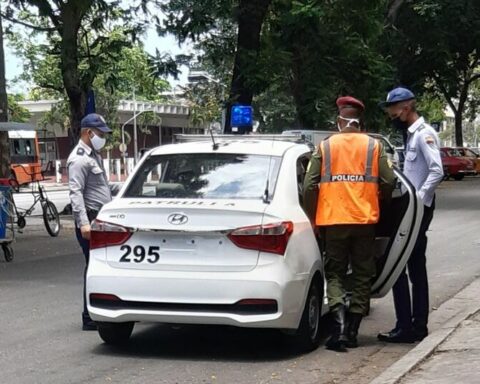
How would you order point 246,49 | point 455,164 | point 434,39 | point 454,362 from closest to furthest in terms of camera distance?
point 454,362 → point 246,49 → point 434,39 → point 455,164

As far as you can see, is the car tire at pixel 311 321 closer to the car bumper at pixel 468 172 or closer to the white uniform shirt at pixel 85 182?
the white uniform shirt at pixel 85 182

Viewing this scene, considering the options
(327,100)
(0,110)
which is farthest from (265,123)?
(0,110)

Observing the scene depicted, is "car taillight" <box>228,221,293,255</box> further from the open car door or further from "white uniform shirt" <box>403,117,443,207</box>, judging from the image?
"white uniform shirt" <box>403,117,443,207</box>

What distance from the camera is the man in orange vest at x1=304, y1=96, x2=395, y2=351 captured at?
646 cm

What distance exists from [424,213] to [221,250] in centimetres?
184

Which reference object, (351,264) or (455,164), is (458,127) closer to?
(455,164)

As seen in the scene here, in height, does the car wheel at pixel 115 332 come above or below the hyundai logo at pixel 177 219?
below

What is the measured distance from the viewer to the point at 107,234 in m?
6.46

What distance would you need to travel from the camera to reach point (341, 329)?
6.71 meters

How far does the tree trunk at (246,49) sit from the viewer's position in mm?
20641

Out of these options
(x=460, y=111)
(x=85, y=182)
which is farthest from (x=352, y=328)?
(x=460, y=111)

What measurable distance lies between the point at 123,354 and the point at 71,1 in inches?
397

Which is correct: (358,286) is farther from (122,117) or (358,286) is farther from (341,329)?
(122,117)

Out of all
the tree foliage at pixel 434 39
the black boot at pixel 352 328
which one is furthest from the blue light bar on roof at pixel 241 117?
the tree foliage at pixel 434 39
